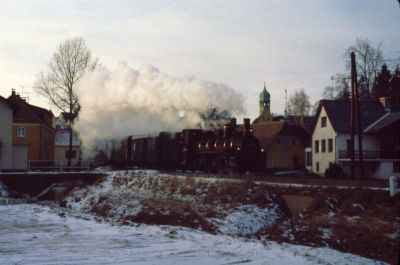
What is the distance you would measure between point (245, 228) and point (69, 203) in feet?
46.9

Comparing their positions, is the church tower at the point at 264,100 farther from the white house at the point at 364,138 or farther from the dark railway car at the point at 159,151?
the dark railway car at the point at 159,151

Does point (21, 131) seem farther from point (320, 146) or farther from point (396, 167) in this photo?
point (396, 167)

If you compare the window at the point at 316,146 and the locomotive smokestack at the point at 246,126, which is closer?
the locomotive smokestack at the point at 246,126

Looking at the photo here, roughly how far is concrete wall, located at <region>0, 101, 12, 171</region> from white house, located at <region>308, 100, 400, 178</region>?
2833 centimetres

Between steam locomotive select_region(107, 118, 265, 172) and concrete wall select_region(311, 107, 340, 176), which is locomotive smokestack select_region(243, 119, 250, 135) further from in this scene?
concrete wall select_region(311, 107, 340, 176)

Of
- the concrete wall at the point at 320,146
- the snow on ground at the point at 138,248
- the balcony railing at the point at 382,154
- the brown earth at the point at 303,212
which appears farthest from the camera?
the concrete wall at the point at 320,146

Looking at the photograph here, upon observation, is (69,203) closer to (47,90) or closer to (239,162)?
(239,162)

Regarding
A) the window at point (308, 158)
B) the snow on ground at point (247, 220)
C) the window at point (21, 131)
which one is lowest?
the snow on ground at point (247, 220)

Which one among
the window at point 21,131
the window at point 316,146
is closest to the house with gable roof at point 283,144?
the window at point 316,146

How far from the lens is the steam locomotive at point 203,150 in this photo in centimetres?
3259

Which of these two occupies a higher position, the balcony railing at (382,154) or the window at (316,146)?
the window at (316,146)

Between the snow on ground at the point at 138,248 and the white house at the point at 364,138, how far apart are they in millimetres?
34917

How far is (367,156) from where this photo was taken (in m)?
48.2

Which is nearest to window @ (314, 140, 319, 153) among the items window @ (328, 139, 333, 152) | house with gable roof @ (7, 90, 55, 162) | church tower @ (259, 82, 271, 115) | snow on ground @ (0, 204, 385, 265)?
window @ (328, 139, 333, 152)
